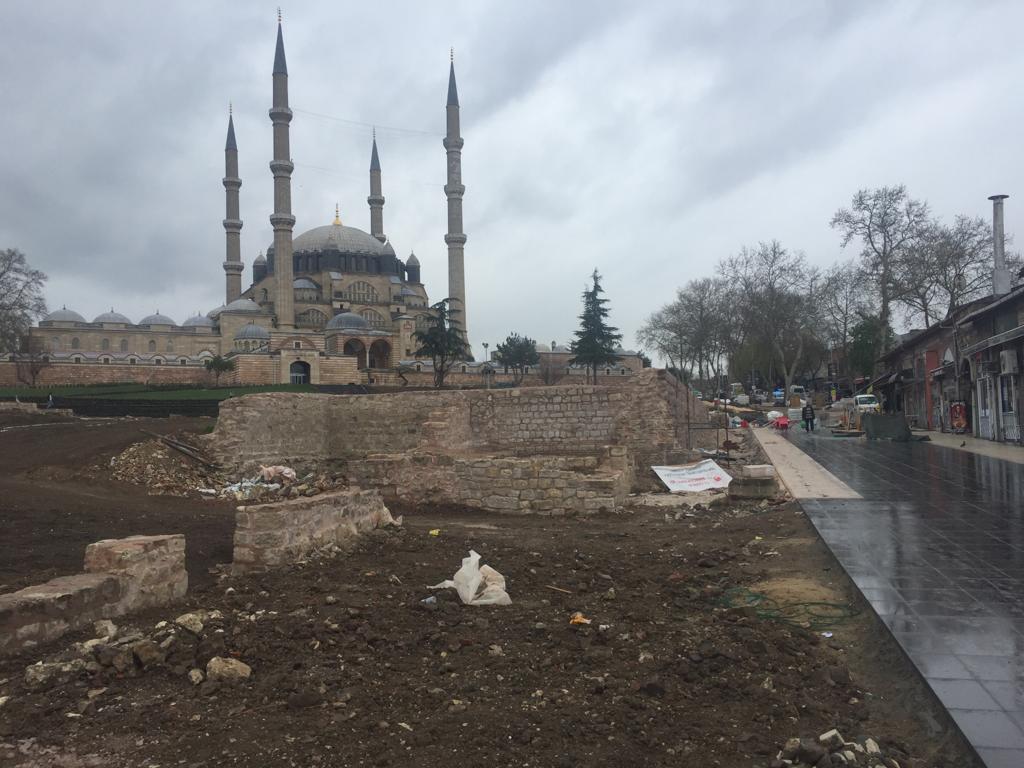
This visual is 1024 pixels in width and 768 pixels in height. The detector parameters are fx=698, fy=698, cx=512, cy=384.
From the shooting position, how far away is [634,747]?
8.94ft

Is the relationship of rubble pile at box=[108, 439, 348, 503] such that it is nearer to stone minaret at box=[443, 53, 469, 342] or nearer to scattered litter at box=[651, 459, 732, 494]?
scattered litter at box=[651, 459, 732, 494]

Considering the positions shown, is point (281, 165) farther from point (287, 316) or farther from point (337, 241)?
point (337, 241)

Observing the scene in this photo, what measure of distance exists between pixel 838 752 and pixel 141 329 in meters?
67.7

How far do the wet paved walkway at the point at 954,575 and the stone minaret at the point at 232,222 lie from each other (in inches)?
2417

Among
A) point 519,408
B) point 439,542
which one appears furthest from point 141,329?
point 439,542

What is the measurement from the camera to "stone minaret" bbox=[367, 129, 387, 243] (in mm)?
72562

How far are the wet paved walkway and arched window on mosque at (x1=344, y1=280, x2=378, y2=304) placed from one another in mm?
57502

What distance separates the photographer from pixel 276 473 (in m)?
13.4

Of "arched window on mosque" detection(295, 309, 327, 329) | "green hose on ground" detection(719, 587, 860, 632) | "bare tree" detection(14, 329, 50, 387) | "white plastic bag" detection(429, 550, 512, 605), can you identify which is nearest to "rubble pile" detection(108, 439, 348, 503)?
"white plastic bag" detection(429, 550, 512, 605)

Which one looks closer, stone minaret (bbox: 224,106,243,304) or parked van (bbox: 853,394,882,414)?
parked van (bbox: 853,394,882,414)

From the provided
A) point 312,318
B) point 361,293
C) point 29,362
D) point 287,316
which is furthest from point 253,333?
point 29,362

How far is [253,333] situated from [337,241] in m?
14.9

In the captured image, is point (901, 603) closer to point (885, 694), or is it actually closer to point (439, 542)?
point (885, 694)

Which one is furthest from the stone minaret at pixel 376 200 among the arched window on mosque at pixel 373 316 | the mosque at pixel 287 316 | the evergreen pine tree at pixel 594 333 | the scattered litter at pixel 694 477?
the scattered litter at pixel 694 477
